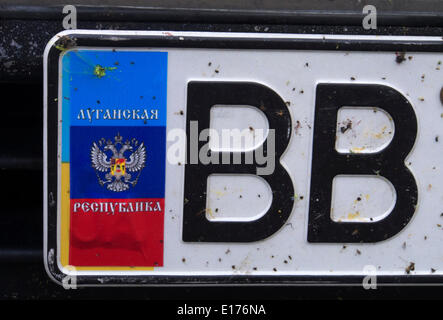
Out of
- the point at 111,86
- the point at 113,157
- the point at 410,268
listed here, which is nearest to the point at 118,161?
the point at 113,157

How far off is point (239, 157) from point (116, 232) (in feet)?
0.92

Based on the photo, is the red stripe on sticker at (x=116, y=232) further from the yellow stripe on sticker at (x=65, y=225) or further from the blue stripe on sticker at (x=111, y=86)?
the blue stripe on sticker at (x=111, y=86)

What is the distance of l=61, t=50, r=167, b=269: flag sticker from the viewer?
1072mm

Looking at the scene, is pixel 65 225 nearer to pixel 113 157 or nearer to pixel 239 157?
pixel 113 157

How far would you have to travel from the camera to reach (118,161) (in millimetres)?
1102

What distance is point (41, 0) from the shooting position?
3.60 feet

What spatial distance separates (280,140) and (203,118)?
153 mm

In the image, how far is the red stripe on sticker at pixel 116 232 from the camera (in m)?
1.12

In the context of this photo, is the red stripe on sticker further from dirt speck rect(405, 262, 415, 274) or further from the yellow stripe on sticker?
dirt speck rect(405, 262, 415, 274)

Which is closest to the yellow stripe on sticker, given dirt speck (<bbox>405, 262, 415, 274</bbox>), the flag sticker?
the flag sticker

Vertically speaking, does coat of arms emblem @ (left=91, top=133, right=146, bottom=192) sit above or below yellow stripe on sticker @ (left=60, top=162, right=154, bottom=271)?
above
